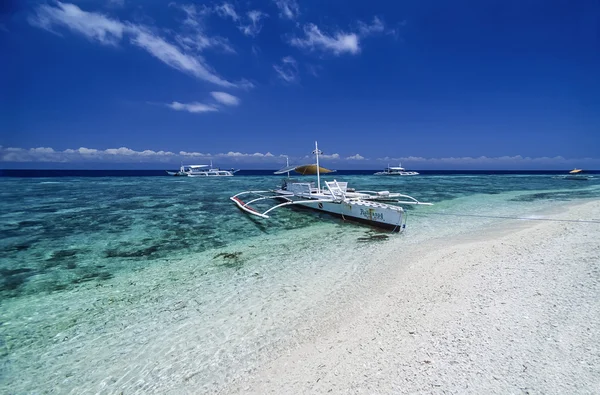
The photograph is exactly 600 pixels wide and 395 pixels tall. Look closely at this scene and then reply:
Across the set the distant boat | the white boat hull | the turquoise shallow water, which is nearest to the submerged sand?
the turquoise shallow water

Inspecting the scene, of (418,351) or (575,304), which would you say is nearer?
(418,351)

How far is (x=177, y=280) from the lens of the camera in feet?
24.6

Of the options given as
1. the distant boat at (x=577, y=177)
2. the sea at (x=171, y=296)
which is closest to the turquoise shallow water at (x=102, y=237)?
the sea at (x=171, y=296)

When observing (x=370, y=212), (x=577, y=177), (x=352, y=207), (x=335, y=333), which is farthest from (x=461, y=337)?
(x=577, y=177)

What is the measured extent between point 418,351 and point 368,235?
8.02 m

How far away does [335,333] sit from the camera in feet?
15.3

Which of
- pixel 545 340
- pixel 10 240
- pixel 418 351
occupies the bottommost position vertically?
pixel 10 240

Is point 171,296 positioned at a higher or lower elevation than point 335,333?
lower

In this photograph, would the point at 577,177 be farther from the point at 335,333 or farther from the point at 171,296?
the point at 171,296

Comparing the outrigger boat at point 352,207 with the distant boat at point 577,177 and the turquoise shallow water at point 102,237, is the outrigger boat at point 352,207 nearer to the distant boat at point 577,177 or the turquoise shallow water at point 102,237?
the turquoise shallow water at point 102,237

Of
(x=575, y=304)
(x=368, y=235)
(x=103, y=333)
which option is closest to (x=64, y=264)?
(x=103, y=333)

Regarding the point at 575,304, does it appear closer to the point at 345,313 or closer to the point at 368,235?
the point at 345,313

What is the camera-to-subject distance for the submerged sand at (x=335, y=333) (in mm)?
3414

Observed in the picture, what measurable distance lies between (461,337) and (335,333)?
6.32 ft
